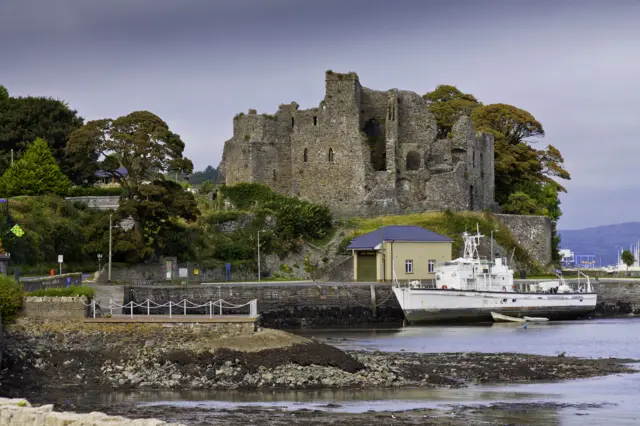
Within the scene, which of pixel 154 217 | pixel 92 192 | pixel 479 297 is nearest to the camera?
pixel 479 297

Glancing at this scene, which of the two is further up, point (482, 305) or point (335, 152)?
point (335, 152)

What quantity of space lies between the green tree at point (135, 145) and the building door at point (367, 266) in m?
10.8

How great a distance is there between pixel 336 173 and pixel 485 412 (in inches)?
1927

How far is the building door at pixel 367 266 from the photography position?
62594mm

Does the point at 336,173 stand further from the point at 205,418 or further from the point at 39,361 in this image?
the point at 205,418

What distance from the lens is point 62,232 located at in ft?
188

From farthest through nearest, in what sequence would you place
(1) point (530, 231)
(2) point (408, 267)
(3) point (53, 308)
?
1. (1) point (530, 231)
2. (2) point (408, 267)
3. (3) point (53, 308)

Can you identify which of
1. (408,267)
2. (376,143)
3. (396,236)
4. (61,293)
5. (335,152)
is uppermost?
(376,143)

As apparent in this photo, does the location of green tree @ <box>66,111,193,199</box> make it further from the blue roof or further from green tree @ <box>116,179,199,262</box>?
the blue roof

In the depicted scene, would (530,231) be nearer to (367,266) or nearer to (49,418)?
(367,266)

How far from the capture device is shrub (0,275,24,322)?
1335 inches

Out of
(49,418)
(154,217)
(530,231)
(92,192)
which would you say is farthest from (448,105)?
(49,418)

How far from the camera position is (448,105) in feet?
289

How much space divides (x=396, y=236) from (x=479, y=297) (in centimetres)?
863
